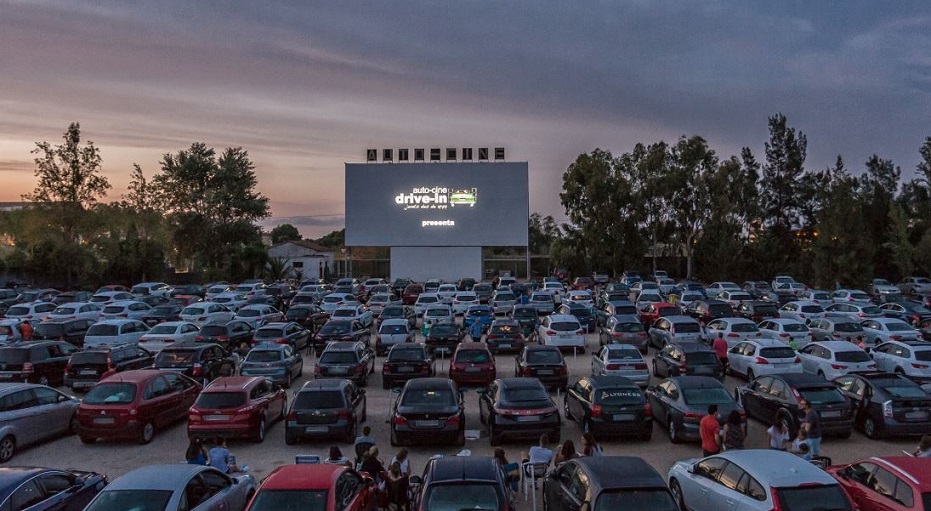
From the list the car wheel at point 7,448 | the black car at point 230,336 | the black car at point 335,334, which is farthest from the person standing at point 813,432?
the black car at point 230,336

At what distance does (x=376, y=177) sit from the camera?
206 ft

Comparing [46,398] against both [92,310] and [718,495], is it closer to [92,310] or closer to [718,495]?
[718,495]

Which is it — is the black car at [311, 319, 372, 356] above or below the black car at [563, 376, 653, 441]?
above

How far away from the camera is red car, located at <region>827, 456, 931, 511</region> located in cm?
876

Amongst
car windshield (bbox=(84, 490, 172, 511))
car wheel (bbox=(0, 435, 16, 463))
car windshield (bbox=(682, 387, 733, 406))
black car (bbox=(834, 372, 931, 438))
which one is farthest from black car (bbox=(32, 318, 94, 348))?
black car (bbox=(834, 372, 931, 438))

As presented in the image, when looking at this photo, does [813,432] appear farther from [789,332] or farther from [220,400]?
[789,332]

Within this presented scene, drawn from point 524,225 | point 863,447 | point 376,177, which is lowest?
point 863,447

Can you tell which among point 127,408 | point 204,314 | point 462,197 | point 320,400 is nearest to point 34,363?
point 127,408

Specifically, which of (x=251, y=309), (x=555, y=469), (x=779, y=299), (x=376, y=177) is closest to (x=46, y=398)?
(x=555, y=469)

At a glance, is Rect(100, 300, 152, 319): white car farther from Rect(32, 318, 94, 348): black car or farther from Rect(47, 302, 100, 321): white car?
Rect(32, 318, 94, 348): black car

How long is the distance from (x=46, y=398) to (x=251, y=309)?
16.7 metres

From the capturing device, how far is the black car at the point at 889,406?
48.1ft

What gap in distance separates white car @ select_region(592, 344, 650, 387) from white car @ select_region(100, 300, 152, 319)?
74.4ft

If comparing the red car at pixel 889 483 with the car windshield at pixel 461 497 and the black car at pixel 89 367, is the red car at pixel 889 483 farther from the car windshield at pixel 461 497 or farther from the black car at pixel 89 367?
the black car at pixel 89 367
